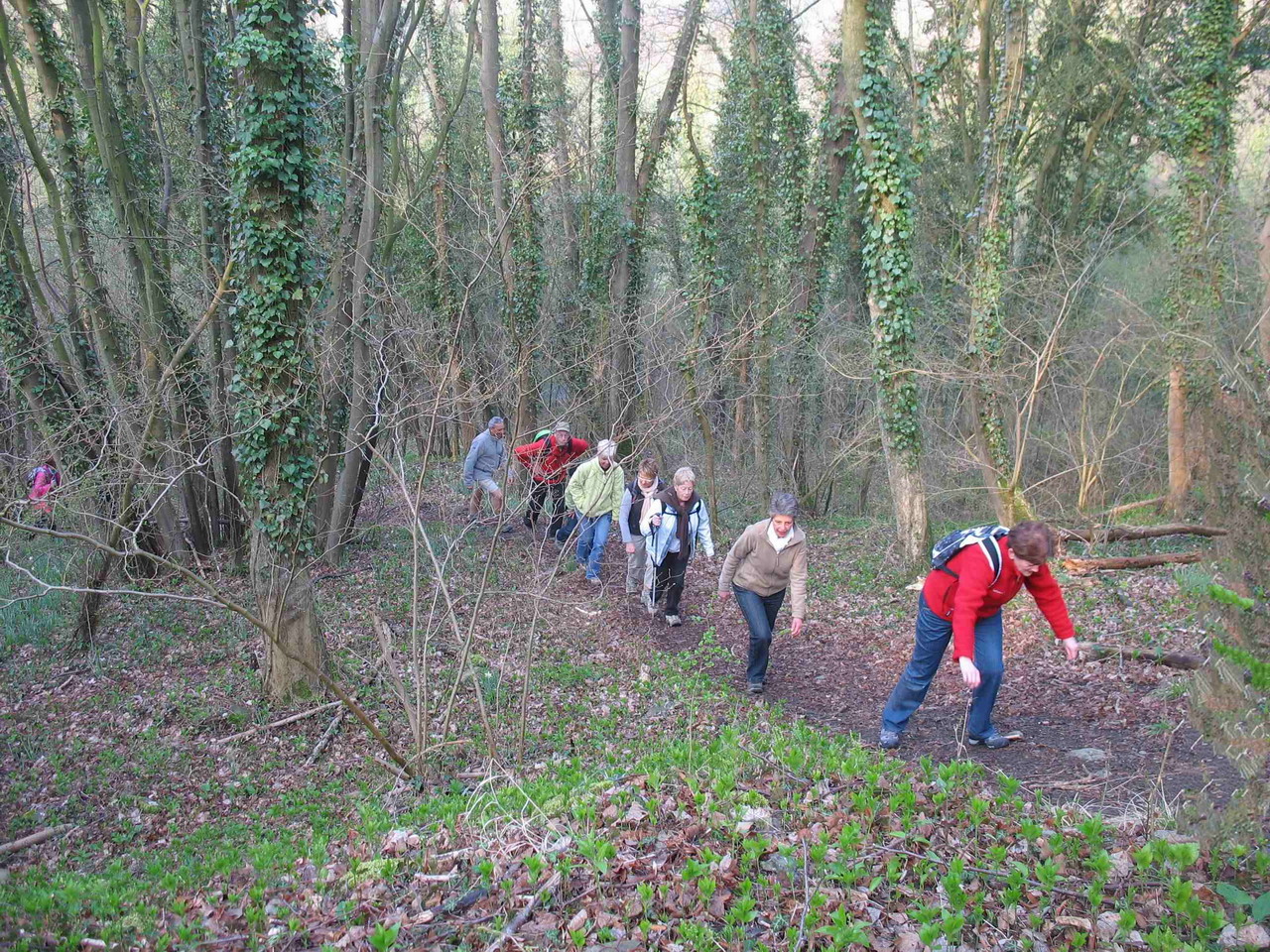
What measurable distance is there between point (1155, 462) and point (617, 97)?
13.8 metres

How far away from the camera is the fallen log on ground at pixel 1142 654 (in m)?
7.27

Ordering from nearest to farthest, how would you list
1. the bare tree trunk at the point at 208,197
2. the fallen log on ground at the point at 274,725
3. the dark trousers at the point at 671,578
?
the fallen log on ground at the point at 274,725 → the dark trousers at the point at 671,578 → the bare tree trunk at the point at 208,197

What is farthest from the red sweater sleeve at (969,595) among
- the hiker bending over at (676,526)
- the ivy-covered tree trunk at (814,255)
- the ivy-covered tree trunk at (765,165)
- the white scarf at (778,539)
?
the ivy-covered tree trunk at (814,255)

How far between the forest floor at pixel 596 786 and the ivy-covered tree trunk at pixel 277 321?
37.2 inches

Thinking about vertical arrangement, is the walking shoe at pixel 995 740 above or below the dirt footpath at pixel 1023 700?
above

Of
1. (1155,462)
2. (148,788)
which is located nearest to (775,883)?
(148,788)

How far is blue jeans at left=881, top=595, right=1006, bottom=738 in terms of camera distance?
18.0 feet

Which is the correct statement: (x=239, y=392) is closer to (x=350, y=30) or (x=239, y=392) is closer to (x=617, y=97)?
(x=350, y=30)

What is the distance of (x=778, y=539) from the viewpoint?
22.8 feet

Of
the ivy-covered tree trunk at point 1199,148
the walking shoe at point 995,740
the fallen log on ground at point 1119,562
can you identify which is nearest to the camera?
the walking shoe at point 995,740

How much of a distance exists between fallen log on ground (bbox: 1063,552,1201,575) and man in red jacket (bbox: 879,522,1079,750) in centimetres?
491

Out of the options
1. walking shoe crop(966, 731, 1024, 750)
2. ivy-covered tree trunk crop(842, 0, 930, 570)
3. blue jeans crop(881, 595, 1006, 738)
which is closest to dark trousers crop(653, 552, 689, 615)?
blue jeans crop(881, 595, 1006, 738)

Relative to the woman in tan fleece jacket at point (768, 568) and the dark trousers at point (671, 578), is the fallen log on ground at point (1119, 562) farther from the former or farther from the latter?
the woman in tan fleece jacket at point (768, 568)

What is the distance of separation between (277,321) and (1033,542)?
685 cm
